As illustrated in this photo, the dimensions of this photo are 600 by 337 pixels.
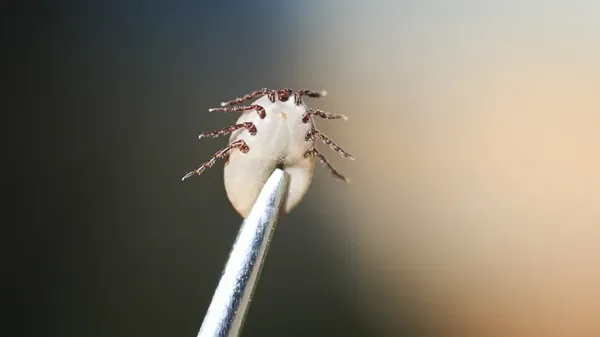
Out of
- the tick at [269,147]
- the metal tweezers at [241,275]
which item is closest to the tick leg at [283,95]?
the tick at [269,147]

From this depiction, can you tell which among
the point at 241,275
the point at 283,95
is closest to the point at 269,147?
the point at 283,95

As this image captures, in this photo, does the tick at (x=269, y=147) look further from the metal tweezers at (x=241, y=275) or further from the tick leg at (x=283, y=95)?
the metal tweezers at (x=241, y=275)

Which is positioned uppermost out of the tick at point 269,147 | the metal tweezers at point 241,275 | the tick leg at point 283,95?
the tick leg at point 283,95

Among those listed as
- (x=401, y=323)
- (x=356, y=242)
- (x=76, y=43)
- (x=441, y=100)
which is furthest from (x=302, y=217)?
(x=76, y=43)

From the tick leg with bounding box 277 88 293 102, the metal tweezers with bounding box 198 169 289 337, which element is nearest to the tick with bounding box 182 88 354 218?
the tick leg with bounding box 277 88 293 102

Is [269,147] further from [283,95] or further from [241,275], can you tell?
[241,275]

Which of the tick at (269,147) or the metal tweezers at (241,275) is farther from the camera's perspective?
the tick at (269,147)

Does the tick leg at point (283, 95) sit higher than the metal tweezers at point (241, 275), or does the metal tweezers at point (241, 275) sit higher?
the tick leg at point (283, 95)
